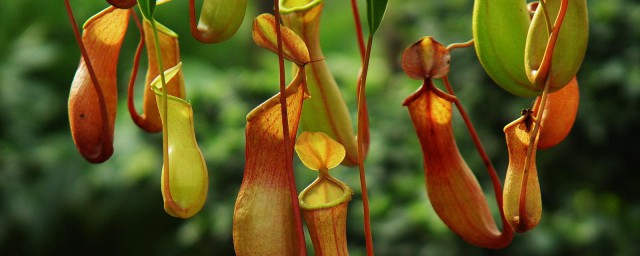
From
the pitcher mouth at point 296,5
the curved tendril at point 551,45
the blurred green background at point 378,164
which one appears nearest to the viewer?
the curved tendril at point 551,45

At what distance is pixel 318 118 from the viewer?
0.58 meters

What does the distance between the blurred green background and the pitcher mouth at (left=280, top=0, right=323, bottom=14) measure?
1.48m

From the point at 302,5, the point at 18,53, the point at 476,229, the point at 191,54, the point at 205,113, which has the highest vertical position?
the point at 302,5

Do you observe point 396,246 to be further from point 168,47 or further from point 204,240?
point 168,47

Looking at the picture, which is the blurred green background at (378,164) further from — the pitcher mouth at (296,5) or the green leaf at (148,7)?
the green leaf at (148,7)

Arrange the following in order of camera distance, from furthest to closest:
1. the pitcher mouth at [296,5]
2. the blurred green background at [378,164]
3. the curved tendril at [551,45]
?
the blurred green background at [378,164] → the pitcher mouth at [296,5] → the curved tendril at [551,45]

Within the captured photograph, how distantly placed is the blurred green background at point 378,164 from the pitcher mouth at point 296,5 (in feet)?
4.86

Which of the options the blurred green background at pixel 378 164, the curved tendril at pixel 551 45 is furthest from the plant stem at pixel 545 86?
the blurred green background at pixel 378 164

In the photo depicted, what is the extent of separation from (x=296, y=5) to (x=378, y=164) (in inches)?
66.6

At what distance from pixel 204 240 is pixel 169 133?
199 centimetres

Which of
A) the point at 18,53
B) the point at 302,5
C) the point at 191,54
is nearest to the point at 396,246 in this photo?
the point at 302,5

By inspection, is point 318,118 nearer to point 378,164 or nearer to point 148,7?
point 148,7

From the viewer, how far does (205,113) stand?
2572mm

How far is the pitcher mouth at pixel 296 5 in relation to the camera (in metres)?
0.56
